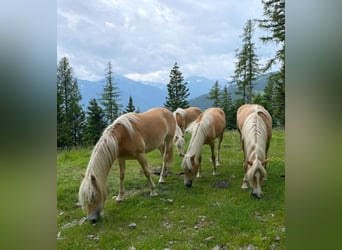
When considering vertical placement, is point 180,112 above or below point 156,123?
above

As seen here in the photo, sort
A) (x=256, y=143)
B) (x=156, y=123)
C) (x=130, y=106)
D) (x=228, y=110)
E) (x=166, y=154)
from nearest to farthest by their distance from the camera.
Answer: (x=256, y=143)
(x=156, y=123)
(x=166, y=154)
(x=130, y=106)
(x=228, y=110)

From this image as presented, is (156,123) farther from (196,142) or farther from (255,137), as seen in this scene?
(255,137)

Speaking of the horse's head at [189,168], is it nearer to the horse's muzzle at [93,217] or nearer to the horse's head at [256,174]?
the horse's head at [256,174]

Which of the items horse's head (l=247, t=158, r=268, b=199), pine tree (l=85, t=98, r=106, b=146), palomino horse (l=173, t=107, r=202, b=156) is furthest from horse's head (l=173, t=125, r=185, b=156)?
horse's head (l=247, t=158, r=268, b=199)

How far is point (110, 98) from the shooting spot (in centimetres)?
418

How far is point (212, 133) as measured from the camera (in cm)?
388

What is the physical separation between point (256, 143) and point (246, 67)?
1100 mm

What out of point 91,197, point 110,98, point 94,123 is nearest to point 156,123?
point 94,123

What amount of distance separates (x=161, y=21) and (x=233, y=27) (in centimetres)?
91

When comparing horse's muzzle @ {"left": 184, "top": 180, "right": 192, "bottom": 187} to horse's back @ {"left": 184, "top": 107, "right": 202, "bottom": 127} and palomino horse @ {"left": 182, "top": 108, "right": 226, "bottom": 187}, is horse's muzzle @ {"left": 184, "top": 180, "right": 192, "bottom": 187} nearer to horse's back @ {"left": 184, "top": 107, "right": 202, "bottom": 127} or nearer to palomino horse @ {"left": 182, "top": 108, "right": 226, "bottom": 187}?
palomino horse @ {"left": 182, "top": 108, "right": 226, "bottom": 187}

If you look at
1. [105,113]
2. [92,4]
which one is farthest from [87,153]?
[92,4]

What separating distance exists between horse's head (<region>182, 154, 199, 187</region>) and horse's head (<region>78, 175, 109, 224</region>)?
1.23 m
